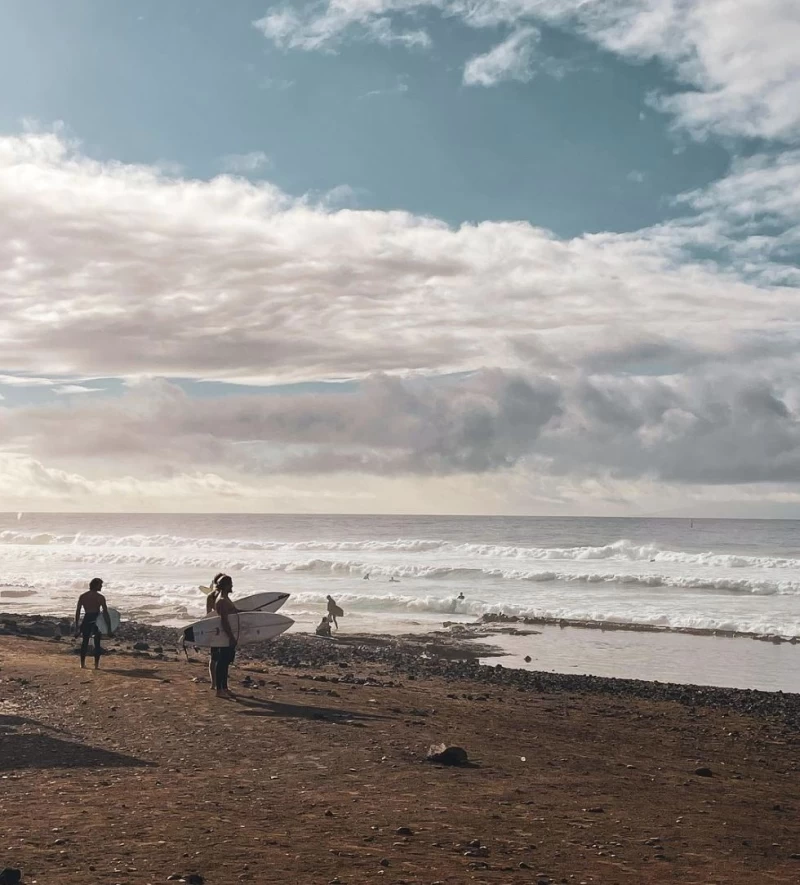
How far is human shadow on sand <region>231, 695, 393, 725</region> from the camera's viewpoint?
14.2 metres

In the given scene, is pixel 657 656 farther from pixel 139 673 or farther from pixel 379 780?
pixel 379 780

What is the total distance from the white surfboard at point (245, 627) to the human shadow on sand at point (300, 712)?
8.62 ft

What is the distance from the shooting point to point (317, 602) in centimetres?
3975

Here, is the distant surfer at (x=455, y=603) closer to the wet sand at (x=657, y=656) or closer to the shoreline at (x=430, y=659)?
the wet sand at (x=657, y=656)

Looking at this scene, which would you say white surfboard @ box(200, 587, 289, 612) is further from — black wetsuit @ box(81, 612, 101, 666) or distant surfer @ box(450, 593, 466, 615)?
distant surfer @ box(450, 593, 466, 615)

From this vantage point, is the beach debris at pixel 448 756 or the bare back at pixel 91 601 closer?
the beach debris at pixel 448 756

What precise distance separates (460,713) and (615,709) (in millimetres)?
3625

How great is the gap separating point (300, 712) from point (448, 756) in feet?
11.8

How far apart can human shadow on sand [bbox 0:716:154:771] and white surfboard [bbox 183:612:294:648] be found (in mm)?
5441

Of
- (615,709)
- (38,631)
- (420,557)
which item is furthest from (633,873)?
(420,557)

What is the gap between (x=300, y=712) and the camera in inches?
574

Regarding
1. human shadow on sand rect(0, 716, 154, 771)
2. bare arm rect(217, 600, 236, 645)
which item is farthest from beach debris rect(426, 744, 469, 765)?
bare arm rect(217, 600, 236, 645)

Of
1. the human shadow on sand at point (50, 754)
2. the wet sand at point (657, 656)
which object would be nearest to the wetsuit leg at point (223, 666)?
the human shadow on sand at point (50, 754)

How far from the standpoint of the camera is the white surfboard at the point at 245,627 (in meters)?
18.0
